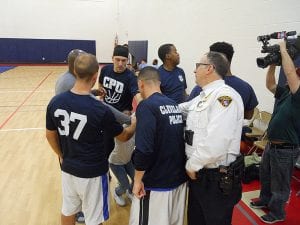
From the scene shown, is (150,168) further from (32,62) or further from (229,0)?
(32,62)

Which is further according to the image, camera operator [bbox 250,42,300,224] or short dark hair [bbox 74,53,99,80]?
camera operator [bbox 250,42,300,224]

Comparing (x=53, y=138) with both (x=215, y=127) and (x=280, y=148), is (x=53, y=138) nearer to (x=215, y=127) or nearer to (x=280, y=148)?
(x=215, y=127)

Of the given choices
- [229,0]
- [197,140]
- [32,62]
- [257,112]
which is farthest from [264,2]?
[32,62]

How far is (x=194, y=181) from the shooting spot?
2.09 meters

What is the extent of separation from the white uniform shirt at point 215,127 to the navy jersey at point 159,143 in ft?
0.38

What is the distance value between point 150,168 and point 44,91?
942 cm

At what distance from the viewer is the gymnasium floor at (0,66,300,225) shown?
3.11m

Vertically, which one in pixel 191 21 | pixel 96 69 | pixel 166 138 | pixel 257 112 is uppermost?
pixel 191 21

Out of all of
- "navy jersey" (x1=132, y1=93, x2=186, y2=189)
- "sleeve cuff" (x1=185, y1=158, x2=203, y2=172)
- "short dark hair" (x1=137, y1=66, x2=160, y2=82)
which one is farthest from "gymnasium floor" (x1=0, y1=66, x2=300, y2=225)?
"short dark hair" (x1=137, y1=66, x2=160, y2=82)

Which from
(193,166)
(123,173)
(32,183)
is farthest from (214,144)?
(32,183)

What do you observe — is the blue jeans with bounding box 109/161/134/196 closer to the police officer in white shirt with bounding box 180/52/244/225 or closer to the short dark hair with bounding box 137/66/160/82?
the police officer in white shirt with bounding box 180/52/244/225

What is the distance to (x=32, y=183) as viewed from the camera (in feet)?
12.5

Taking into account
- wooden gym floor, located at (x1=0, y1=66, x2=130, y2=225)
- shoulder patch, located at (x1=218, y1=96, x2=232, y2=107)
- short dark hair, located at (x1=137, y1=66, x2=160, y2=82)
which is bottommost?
wooden gym floor, located at (x1=0, y1=66, x2=130, y2=225)

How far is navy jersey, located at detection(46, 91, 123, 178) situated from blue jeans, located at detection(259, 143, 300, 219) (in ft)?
→ 5.88
